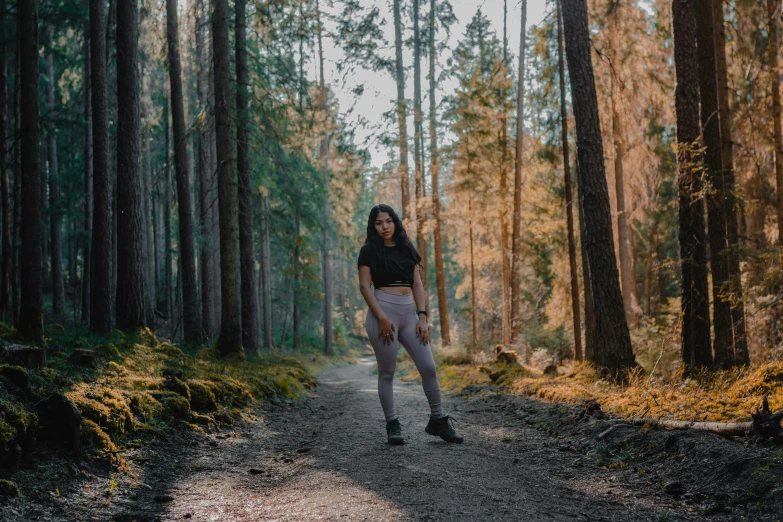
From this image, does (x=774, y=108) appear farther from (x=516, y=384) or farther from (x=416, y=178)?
(x=416, y=178)

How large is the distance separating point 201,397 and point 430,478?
14.6 ft

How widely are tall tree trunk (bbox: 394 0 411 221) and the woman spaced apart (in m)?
13.9

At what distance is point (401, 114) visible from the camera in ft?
64.8

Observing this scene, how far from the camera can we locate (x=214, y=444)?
6.54m

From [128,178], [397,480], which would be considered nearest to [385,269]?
[397,480]

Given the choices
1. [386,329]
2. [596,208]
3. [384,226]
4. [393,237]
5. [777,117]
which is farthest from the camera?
[777,117]

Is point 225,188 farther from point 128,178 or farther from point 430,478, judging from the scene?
point 430,478

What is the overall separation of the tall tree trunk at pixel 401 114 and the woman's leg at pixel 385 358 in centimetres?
1414

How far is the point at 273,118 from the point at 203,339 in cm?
636

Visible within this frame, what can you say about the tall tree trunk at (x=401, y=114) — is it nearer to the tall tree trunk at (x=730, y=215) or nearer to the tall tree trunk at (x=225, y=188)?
the tall tree trunk at (x=225, y=188)

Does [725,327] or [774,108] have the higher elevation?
[774,108]

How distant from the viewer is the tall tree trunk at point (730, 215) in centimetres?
764

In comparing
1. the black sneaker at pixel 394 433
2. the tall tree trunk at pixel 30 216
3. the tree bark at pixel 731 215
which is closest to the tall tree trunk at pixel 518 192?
the tree bark at pixel 731 215

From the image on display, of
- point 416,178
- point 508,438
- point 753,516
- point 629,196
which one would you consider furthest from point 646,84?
point 753,516
